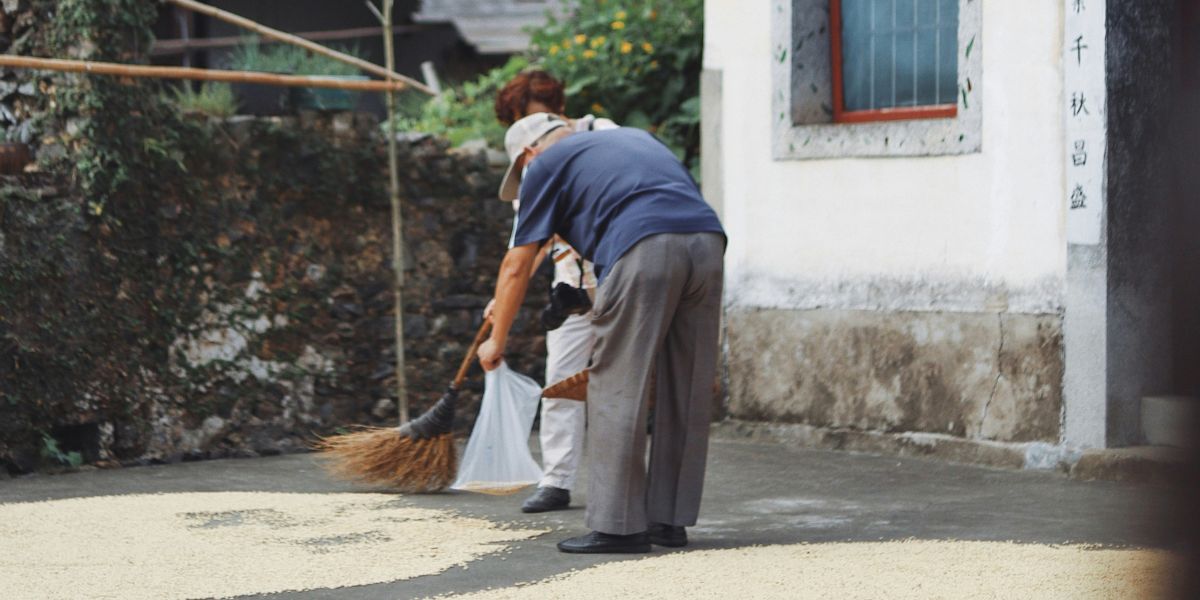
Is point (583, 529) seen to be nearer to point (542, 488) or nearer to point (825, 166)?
point (542, 488)

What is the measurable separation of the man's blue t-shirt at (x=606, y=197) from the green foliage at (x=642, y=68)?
15.0 feet

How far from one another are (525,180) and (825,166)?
3011mm

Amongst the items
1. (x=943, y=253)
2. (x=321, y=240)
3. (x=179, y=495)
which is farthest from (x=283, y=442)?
(x=943, y=253)

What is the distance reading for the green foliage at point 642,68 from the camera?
9836mm

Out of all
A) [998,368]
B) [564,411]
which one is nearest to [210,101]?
[564,411]

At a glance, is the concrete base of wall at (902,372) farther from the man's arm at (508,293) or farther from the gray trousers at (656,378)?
the man's arm at (508,293)

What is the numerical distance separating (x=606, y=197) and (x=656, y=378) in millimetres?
599

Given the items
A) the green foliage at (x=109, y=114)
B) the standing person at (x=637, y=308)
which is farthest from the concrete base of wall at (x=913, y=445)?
the green foliage at (x=109, y=114)

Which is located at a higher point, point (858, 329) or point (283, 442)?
point (858, 329)

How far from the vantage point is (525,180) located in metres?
5.14

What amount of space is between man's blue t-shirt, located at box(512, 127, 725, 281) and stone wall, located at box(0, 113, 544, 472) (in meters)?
2.78

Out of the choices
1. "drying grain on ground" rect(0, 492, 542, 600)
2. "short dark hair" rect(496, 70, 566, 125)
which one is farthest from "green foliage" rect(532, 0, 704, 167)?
"drying grain on ground" rect(0, 492, 542, 600)

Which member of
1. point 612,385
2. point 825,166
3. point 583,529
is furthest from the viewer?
point 825,166

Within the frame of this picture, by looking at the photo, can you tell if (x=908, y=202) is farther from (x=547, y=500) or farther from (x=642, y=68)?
(x=642, y=68)
